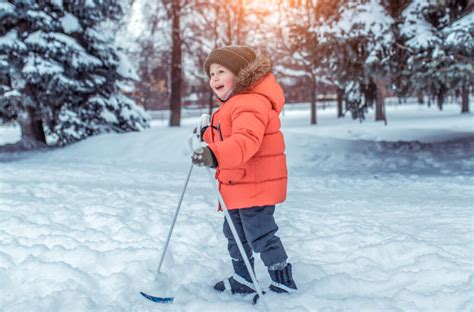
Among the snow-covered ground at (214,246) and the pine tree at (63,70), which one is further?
the pine tree at (63,70)

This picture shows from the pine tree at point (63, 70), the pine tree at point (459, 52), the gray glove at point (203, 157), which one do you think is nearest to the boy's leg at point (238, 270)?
the gray glove at point (203, 157)

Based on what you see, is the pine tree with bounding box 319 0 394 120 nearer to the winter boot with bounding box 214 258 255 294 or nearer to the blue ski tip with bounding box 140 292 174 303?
the winter boot with bounding box 214 258 255 294

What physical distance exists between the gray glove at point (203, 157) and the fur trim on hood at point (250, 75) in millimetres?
Result: 578

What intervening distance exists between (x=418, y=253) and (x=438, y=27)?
23.5ft

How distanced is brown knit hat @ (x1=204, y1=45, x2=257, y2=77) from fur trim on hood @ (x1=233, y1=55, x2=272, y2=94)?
1.8 inches

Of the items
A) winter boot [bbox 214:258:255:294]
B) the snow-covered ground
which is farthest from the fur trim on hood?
the snow-covered ground

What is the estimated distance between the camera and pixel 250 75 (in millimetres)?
3082

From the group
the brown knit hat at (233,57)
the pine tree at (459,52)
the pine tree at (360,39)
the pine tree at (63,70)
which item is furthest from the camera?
the pine tree at (63,70)

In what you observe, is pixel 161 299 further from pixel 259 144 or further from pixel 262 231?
pixel 259 144

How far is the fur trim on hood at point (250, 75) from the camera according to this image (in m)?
3.08

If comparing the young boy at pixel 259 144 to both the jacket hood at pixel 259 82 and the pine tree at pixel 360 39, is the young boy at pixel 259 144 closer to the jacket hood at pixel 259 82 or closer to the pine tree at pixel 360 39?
the jacket hood at pixel 259 82

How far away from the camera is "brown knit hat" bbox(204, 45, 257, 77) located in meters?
3.14

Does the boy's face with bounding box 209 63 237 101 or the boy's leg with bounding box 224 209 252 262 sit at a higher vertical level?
the boy's face with bounding box 209 63 237 101

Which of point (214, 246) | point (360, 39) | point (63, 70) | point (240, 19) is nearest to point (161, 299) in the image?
point (214, 246)
